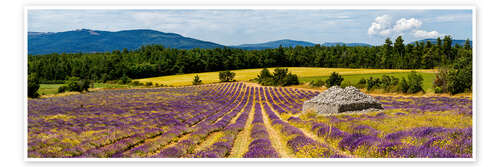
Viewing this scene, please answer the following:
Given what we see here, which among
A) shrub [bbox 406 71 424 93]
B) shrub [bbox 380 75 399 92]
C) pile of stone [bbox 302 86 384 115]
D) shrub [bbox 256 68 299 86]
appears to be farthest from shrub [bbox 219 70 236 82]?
pile of stone [bbox 302 86 384 115]

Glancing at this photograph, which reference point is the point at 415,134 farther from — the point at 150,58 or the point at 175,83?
the point at 150,58

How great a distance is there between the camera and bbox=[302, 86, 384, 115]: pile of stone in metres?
18.8

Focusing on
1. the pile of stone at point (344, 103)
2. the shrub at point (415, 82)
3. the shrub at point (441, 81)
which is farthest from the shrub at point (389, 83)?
the pile of stone at point (344, 103)

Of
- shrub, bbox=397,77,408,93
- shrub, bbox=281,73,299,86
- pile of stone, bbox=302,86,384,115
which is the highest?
shrub, bbox=281,73,299,86

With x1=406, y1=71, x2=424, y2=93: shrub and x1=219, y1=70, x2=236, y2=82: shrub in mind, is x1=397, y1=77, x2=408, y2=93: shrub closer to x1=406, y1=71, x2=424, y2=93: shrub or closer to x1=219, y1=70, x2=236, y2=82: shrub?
x1=406, y1=71, x2=424, y2=93: shrub

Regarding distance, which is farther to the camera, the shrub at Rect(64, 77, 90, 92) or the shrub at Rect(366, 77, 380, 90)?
the shrub at Rect(366, 77, 380, 90)

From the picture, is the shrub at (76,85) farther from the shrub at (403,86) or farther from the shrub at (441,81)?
the shrub at (403,86)

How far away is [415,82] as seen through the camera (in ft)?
121

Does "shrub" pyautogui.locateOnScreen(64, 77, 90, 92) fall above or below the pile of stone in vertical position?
above

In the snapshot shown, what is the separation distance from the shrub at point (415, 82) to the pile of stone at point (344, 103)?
19.4 metres

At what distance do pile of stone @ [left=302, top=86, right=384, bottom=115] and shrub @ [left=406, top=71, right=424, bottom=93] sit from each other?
1944cm

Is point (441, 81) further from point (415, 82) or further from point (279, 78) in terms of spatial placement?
point (279, 78)

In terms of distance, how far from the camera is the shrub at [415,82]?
35.4 meters
